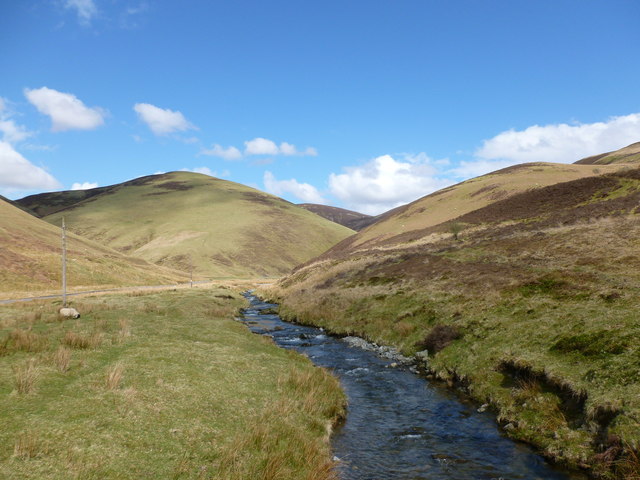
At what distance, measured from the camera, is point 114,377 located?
13695 mm

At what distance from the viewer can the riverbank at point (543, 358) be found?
1295cm

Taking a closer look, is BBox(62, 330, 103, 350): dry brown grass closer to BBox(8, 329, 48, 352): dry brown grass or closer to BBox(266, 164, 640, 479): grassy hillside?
BBox(8, 329, 48, 352): dry brown grass

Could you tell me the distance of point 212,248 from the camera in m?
191

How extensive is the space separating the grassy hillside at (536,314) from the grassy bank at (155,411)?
8489mm

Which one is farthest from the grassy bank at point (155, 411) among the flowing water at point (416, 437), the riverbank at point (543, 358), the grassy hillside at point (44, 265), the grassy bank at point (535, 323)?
the grassy hillside at point (44, 265)

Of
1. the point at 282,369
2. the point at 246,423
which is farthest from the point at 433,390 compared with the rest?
the point at 246,423

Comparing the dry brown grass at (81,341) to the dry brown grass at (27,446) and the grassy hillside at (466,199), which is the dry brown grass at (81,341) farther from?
the grassy hillside at (466,199)

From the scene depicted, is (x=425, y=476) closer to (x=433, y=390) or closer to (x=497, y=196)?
(x=433, y=390)

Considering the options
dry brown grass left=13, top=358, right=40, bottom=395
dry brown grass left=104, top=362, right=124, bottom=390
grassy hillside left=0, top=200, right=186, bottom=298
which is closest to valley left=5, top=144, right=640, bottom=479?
dry brown grass left=13, top=358, right=40, bottom=395

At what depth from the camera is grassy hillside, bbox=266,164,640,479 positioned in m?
14.0

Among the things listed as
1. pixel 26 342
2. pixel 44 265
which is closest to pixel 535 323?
pixel 26 342

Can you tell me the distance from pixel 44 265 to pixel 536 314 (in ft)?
320

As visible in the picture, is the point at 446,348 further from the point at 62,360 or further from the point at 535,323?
the point at 62,360

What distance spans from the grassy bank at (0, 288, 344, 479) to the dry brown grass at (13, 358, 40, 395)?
0.05 m
